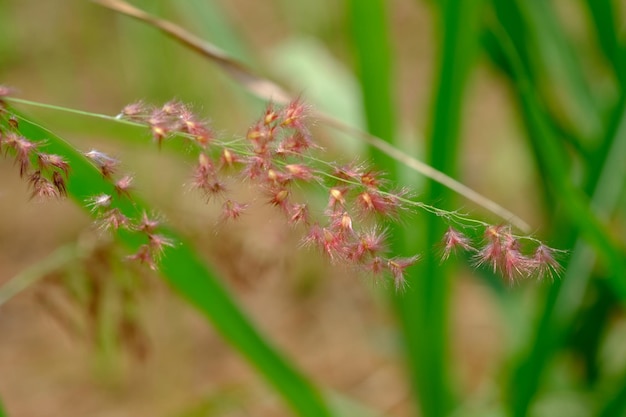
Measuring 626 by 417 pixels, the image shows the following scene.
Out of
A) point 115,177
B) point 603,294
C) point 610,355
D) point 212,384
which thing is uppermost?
point 115,177

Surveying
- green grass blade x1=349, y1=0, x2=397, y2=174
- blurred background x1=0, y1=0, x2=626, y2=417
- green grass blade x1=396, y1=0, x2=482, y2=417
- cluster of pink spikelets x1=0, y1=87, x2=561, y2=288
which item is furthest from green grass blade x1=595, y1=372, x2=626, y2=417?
cluster of pink spikelets x1=0, y1=87, x2=561, y2=288

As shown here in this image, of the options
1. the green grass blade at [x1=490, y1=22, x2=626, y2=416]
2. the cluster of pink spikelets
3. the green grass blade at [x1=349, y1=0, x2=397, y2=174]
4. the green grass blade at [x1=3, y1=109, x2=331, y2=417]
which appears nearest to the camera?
the cluster of pink spikelets

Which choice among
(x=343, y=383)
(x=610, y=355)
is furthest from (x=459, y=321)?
(x=610, y=355)

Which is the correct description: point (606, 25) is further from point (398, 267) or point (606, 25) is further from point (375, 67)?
point (398, 267)

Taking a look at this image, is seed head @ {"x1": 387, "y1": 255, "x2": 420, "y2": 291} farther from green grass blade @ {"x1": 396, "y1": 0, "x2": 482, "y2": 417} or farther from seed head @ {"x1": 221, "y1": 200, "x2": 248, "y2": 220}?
green grass blade @ {"x1": 396, "y1": 0, "x2": 482, "y2": 417}

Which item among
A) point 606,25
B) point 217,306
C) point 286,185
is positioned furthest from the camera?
point 606,25

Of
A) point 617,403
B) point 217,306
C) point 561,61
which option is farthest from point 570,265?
point 217,306

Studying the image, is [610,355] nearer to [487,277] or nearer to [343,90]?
[487,277]
